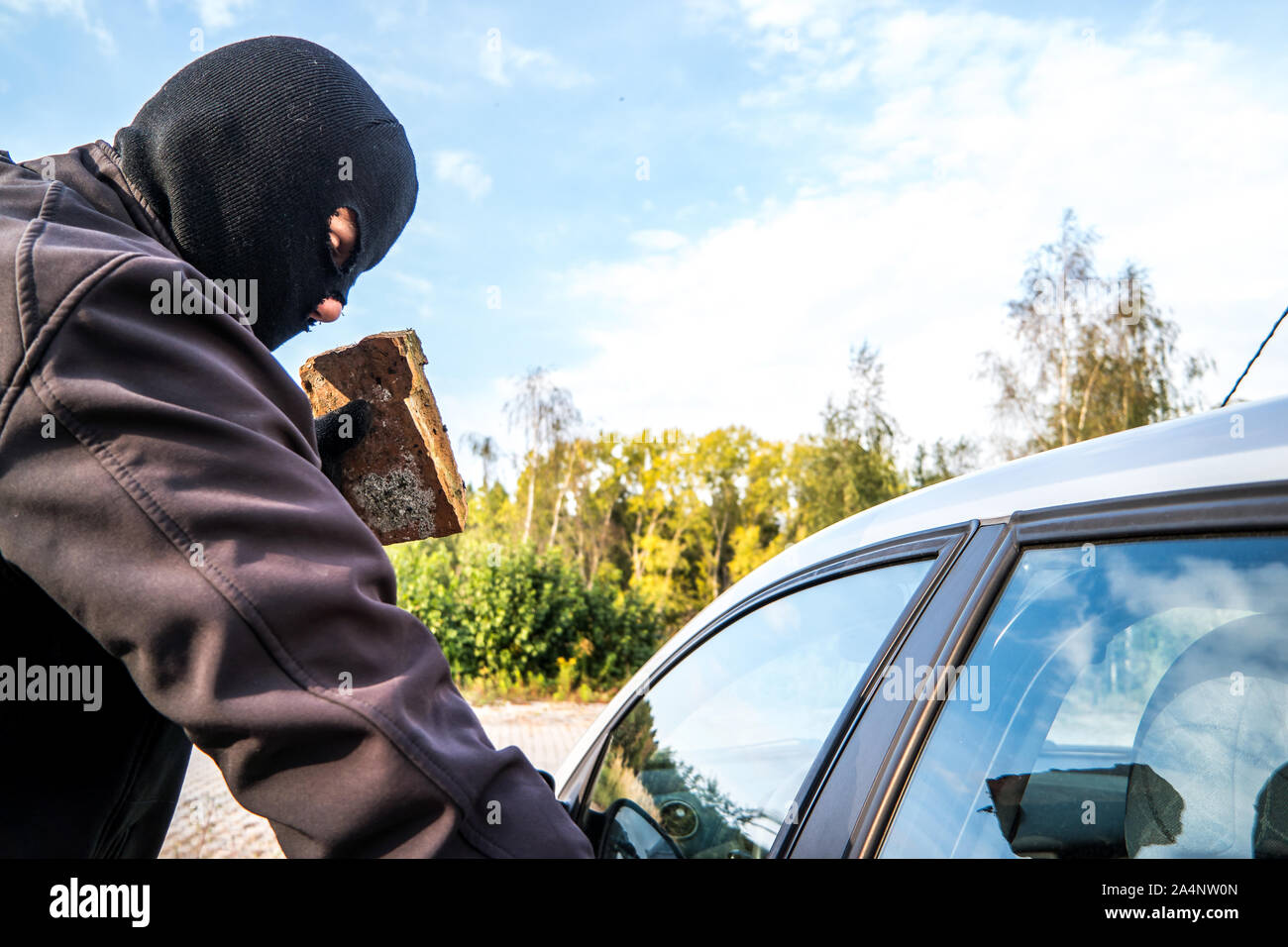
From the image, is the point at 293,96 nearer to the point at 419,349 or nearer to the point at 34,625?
the point at 419,349

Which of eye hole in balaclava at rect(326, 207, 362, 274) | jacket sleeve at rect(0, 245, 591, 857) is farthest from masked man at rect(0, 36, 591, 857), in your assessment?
eye hole in balaclava at rect(326, 207, 362, 274)

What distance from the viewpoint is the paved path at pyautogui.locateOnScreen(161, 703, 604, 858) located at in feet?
23.3

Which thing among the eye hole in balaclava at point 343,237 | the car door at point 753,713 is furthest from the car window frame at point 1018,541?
the eye hole in balaclava at point 343,237

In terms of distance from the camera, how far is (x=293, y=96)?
1505mm

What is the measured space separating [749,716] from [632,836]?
382mm

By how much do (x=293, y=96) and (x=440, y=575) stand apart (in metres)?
13.7

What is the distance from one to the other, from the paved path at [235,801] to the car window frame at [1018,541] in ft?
11.7

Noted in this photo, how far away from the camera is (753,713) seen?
1968 millimetres

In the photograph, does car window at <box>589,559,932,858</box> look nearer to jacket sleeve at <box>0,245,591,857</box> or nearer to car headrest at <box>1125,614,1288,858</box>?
car headrest at <box>1125,614,1288,858</box>

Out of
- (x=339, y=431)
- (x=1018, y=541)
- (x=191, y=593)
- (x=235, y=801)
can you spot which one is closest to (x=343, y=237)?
(x=339, y=431)

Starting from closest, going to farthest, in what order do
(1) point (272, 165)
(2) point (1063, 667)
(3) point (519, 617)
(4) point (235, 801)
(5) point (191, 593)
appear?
(5) point (191, 593), (2) point (1063, 667), (1) point (272, 165), (4) point (235, 801), (3) point (519, 617)

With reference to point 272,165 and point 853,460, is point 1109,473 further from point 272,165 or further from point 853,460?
point 853,460

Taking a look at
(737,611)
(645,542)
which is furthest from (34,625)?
(645,542)

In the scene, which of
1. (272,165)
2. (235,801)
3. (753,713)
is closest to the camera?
(272,165)
